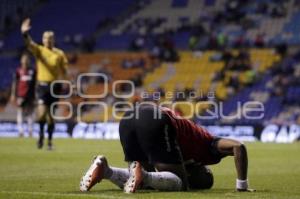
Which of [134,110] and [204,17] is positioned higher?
[204,17]

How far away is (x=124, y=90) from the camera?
35906 mm

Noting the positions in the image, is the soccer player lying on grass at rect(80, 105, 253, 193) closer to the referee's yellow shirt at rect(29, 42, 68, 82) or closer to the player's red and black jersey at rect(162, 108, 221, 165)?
the player's red and black jersey at rect(162, 108, 221, 165)

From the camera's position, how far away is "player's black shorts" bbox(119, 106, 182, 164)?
9.32m

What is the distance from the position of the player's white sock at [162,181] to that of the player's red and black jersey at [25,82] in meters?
15.7

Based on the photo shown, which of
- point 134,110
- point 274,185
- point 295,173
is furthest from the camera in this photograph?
point 295,173

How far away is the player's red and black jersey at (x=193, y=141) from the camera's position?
9.49 m

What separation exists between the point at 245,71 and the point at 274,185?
974 inches

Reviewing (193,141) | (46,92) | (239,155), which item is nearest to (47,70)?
(46,92)

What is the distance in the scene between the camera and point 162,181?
30.5 feet

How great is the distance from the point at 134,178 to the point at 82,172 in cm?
366

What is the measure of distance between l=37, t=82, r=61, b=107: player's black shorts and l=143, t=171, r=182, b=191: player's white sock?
8.67 meters

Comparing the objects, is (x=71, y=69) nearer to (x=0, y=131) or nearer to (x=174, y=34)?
(x=174, y=34)

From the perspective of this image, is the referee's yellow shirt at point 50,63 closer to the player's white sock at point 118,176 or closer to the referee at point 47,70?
the referee at point 47,70

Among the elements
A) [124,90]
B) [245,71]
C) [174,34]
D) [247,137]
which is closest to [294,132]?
[247,137]
